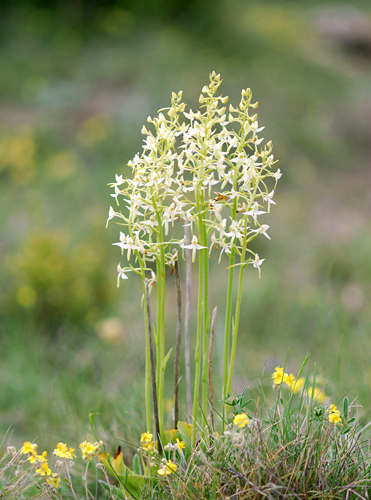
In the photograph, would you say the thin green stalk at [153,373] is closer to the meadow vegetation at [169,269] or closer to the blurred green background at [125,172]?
the meadow vegetation at [169,269]

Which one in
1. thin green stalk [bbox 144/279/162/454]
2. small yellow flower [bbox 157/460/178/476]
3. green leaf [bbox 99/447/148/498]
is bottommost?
green leaf [bbox 99/447/148/498]

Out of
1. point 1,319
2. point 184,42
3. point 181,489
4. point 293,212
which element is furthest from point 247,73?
point 181,489

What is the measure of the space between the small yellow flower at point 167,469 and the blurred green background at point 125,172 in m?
0.44

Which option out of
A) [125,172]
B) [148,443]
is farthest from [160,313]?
[125,172]

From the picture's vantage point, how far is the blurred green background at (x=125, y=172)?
3164 mm

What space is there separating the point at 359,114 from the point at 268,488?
7497 millimetres

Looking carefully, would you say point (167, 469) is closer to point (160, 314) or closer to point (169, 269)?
point (160, 314)

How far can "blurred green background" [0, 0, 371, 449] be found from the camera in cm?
316

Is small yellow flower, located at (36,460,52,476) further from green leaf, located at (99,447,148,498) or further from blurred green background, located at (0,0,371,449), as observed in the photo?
blurred green background, located at (0,0,371,449)

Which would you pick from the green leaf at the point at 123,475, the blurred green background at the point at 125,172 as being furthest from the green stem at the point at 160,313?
the blurred green background at the point at 125,172

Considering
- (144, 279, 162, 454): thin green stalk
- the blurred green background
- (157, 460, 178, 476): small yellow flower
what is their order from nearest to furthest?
1. (157, 460, 178, 476): small yellow flower
2. (144, 279, 162, 454): thin green stalk
3. the blurred green background

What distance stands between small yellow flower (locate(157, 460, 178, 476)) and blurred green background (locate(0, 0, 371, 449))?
Answer: 44 cm

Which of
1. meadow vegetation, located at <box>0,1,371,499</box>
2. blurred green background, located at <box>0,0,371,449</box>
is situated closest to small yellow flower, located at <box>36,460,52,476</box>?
meadow vegetation, located at <box>0,1,371,499</box>

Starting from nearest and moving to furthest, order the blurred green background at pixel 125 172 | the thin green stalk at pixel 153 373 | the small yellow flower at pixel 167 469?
1. the small yellow flower at pixel 167 469
2. the thin green stalk at pixel 153 373
3. the blurred green background at pixel 125 172
